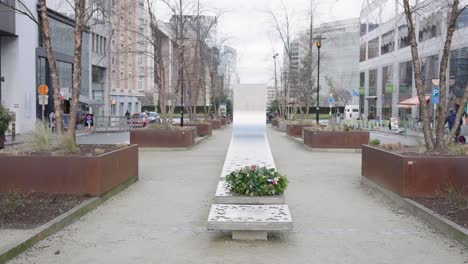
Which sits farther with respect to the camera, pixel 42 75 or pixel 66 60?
pixel 66 60

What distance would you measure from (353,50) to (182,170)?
95.8 metres

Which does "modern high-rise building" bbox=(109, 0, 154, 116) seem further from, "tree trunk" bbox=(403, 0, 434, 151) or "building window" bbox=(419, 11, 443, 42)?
"tree trunk" bbox=(403, 0, 434, 151)

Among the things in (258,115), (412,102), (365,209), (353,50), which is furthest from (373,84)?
(365,209)

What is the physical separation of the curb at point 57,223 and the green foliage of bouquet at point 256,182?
241 centimetres

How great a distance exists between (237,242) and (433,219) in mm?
3129

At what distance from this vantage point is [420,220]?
844 centimetres

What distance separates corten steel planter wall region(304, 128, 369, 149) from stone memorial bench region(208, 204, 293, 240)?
14.8 meters

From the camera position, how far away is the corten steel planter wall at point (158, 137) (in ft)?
72.7

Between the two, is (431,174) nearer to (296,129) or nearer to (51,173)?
(51,173)

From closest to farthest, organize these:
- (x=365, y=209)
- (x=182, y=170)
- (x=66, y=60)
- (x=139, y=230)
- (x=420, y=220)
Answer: (x=139, y=230)
(x=420, y=220)
(x=365, y=209)
(x=182, y=170)
(x=66, y=60)

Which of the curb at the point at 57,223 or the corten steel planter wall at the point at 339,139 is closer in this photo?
the curb at the point at 57,223

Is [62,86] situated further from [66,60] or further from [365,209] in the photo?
[365,209]

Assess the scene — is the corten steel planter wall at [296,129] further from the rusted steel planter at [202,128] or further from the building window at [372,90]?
the building window at [372,90]

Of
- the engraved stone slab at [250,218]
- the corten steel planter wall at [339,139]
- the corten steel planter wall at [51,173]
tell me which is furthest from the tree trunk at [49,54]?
the corten steel planter wall at [339,139]
